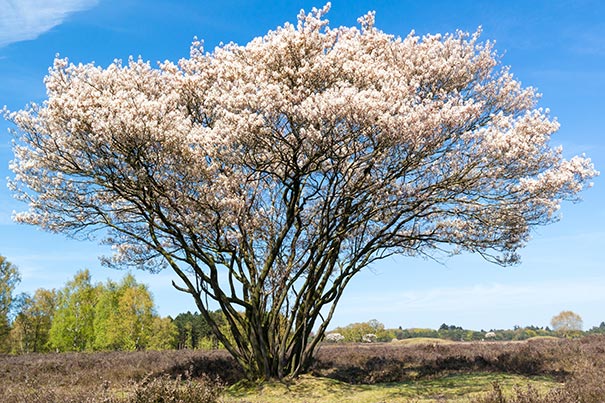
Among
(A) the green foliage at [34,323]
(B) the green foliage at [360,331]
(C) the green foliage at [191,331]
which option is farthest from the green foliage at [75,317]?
(B) the green foliage at [360,331]

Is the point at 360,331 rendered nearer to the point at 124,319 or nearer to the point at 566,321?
the point at 124,319

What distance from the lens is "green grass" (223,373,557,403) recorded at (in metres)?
13.0

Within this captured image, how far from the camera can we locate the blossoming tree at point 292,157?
45.2 ft

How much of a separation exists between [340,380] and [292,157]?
347 inches

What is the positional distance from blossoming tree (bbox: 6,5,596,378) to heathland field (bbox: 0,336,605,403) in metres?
2.16

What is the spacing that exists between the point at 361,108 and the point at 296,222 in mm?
5947

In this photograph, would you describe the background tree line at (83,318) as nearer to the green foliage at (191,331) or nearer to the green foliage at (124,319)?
the green foliage at (124,319)

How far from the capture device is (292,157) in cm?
1455

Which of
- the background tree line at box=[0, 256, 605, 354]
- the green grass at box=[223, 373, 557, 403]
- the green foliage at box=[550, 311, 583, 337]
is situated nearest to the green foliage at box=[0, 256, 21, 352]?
the background tree line at box=[0, 256, 605, 354]

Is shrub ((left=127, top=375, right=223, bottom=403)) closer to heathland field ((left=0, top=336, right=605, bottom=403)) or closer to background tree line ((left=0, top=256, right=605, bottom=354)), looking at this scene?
heathland field ((left=0, top=336, right=605, bottom=403))

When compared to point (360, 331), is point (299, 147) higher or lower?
higher

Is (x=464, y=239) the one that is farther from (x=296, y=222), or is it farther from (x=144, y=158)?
(x=144, y=158)

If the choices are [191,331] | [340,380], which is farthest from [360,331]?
[340,380]

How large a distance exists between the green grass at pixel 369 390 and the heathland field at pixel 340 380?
29 mm
